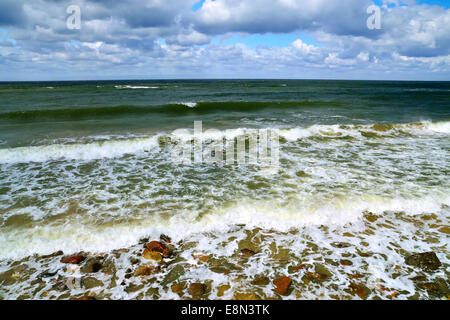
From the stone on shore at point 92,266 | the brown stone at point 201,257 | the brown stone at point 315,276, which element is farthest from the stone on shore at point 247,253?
the stone on shore at point 92,266

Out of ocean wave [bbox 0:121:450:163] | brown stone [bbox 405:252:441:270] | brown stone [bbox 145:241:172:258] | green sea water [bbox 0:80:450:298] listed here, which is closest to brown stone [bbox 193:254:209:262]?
green sea water [bbox 0:80:450:298]

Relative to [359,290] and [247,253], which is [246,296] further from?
[359,290]

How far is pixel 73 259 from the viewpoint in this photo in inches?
175

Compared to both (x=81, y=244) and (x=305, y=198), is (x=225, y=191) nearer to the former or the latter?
(x=305, y=198)

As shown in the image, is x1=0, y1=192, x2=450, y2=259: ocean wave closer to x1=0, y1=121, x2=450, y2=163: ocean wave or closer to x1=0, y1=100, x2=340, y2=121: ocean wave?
x1=0, y1=121, x2=450, y2=163: ocean wave

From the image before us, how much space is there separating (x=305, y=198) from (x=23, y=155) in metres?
10.9

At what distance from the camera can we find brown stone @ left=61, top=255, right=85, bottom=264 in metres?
4.41

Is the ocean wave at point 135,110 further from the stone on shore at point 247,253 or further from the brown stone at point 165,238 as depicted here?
the stone on shore at point 247,253

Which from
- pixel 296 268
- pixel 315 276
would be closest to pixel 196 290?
pixel 296 268

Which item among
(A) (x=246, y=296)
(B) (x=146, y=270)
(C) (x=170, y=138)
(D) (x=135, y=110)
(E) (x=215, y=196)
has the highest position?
Answer: (D) (x=135, y=110)

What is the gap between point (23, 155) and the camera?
1005 cm

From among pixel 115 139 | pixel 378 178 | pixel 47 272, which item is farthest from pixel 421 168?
pixel 115 139

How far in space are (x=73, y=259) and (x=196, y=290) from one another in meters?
2.37

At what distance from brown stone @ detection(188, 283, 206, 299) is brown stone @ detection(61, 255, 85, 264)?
2121 millimetres
